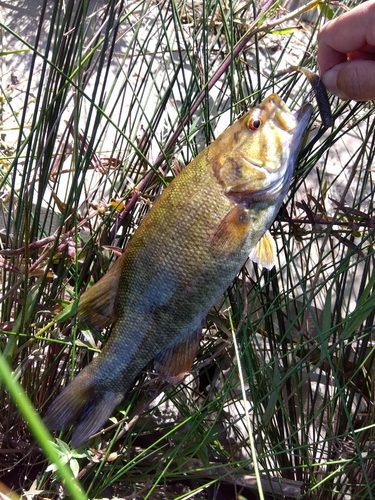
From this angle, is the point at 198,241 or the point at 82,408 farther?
the point at 82,408

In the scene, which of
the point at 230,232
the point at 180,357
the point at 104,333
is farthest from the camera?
the point at 104,333

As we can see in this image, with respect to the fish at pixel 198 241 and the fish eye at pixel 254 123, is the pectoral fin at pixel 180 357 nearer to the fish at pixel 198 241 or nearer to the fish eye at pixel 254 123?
the fish at pixel 198 241

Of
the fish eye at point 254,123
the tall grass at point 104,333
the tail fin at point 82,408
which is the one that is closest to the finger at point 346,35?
the tall grass at point 104,333

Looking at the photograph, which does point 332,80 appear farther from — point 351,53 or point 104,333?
point 104,333

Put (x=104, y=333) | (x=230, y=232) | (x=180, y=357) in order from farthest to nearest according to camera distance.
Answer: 1. (x=104, y=333)
2. (x=180, y=357)
3. (x=230, y=232)

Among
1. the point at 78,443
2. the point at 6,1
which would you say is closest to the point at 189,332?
the point at 78,443

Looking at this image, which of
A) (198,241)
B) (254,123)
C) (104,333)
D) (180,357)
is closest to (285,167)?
(254,123)

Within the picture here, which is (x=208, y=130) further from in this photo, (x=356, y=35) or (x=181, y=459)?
(x=181, y=459)

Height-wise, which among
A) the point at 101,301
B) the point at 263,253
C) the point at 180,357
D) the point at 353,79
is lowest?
the point at 180,357
